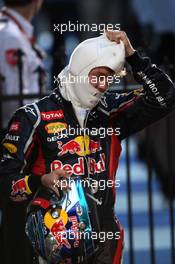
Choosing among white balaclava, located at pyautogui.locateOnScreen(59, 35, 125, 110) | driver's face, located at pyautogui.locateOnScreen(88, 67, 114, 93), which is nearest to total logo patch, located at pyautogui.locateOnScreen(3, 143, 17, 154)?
white balaclava, located at pyautogui.locateOnScreen(59, 35, 125, 110)

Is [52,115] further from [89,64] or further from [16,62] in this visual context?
[16,62]

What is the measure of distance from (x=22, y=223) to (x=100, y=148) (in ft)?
4.75

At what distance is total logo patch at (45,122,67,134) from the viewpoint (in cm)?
383

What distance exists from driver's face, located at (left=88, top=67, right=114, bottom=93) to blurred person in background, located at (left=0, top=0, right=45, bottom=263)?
4.16ft

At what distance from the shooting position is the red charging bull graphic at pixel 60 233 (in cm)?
379

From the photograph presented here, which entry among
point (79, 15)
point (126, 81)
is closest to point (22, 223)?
point (126, 81)

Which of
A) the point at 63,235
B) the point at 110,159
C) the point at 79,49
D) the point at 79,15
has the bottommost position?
the point at 63,235

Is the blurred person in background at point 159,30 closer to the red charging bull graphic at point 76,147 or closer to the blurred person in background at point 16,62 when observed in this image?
the blurred person in background at point 16,62

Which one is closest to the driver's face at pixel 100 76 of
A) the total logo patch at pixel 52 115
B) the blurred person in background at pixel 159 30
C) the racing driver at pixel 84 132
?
the racing driver at pixel 84 132

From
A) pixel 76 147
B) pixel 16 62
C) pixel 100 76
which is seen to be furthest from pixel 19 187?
pixel 16 62

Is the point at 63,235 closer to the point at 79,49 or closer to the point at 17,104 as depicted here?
the point at 79,49

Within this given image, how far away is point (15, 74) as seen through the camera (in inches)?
207

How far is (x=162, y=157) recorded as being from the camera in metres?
9.38

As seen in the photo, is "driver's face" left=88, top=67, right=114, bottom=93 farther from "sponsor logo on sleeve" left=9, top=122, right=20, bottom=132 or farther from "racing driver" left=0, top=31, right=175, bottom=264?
"sponsor logo on sleeve" left=9, top=122, right=20, bottom=132
